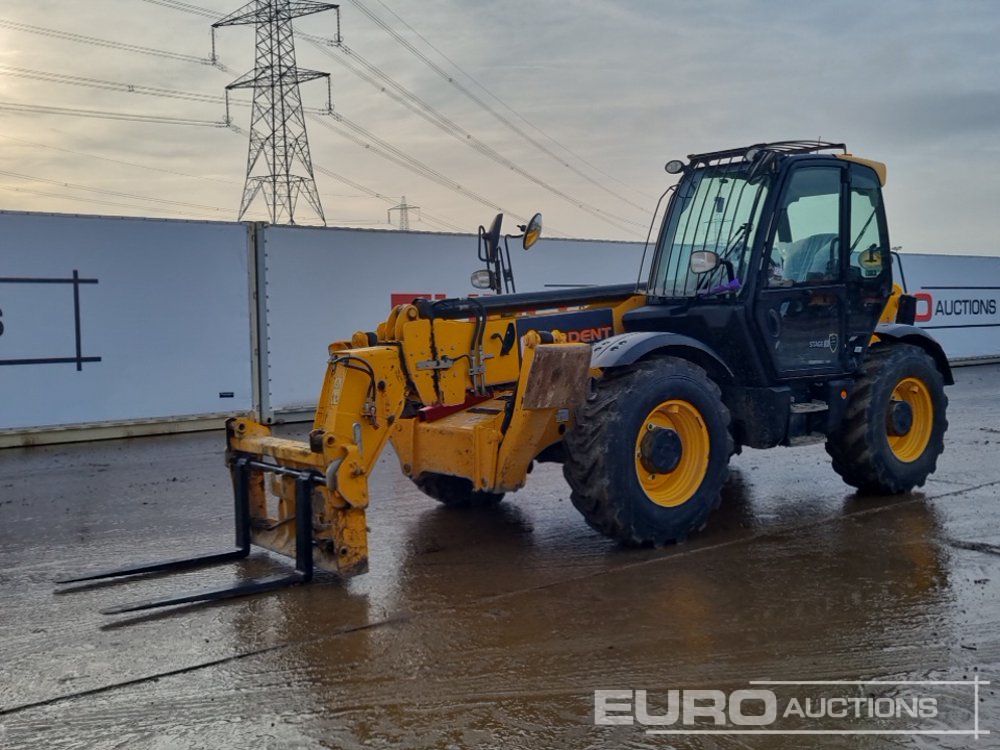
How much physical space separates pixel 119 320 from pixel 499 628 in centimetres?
880

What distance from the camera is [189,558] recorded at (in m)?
6.12

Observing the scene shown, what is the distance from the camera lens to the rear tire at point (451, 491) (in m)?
7.59

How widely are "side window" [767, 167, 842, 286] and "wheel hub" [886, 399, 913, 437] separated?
116cm

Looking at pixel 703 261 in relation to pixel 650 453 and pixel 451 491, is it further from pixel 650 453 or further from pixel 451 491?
pixel 451 491

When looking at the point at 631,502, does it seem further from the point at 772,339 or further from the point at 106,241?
the point at 106,241

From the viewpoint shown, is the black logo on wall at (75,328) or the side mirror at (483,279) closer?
the side mirror at (483,279)

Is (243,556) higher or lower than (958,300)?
lower

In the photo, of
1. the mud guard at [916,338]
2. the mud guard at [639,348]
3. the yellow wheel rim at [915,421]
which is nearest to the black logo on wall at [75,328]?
the mud guard at [639,348]

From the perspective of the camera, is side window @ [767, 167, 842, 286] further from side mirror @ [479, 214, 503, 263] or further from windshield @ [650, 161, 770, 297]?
side mirror @ [479, 214, 503, 263]

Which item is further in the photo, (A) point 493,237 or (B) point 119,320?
(B) point 119,320

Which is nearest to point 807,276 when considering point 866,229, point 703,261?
point 866,229

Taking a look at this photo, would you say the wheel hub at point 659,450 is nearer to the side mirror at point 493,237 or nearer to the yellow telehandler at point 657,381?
the yellow telehandler at point 657,381

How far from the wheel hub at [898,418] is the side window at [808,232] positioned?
1.16m

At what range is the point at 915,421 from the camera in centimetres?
805
